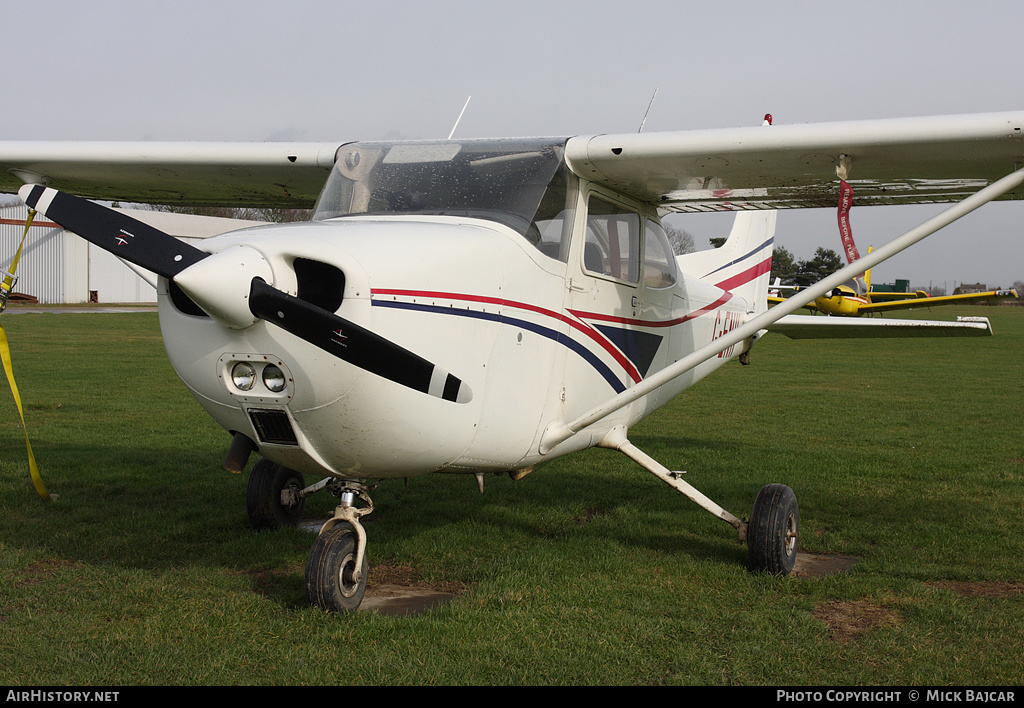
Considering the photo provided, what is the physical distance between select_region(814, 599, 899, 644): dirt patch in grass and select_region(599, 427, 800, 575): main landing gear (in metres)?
0.48

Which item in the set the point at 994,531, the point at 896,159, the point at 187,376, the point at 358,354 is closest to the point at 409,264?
the point at 358,354

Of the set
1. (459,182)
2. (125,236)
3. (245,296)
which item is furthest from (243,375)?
(459,182)

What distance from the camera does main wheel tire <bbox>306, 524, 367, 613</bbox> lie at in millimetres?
4184

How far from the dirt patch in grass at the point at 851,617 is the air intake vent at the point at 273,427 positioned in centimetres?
275

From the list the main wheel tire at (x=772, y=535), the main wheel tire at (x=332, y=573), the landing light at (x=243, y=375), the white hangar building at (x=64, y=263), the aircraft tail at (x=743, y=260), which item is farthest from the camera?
the white hangar building at (x=64, y=263)

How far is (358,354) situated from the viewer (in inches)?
134

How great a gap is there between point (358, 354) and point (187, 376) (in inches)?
34.5

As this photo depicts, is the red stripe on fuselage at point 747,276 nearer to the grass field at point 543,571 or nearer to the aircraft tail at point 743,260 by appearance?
the aircraft tail at point 743,260

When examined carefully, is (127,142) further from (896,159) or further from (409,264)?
(896,159)

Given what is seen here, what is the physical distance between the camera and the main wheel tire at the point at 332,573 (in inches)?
165

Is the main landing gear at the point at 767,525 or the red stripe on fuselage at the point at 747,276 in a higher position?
the red stripe on fuselage at the point at 747,276

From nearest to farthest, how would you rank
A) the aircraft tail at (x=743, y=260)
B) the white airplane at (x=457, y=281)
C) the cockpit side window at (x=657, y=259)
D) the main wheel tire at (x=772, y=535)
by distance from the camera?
the white airplane at (x=457, y=281) < the main wheel tire at (x=772, y=535) < the cockpit side window at (x=657, y=259) < the aircraft tail at (x=743, y=260)

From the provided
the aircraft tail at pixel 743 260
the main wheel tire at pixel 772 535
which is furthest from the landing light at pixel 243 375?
the aircraft tail at pixel 743 260

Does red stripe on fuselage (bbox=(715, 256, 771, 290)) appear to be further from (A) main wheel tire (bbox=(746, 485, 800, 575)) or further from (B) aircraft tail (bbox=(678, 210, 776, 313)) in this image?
(A) main wheel tire (bbox=(746, 485, 800, 575))
